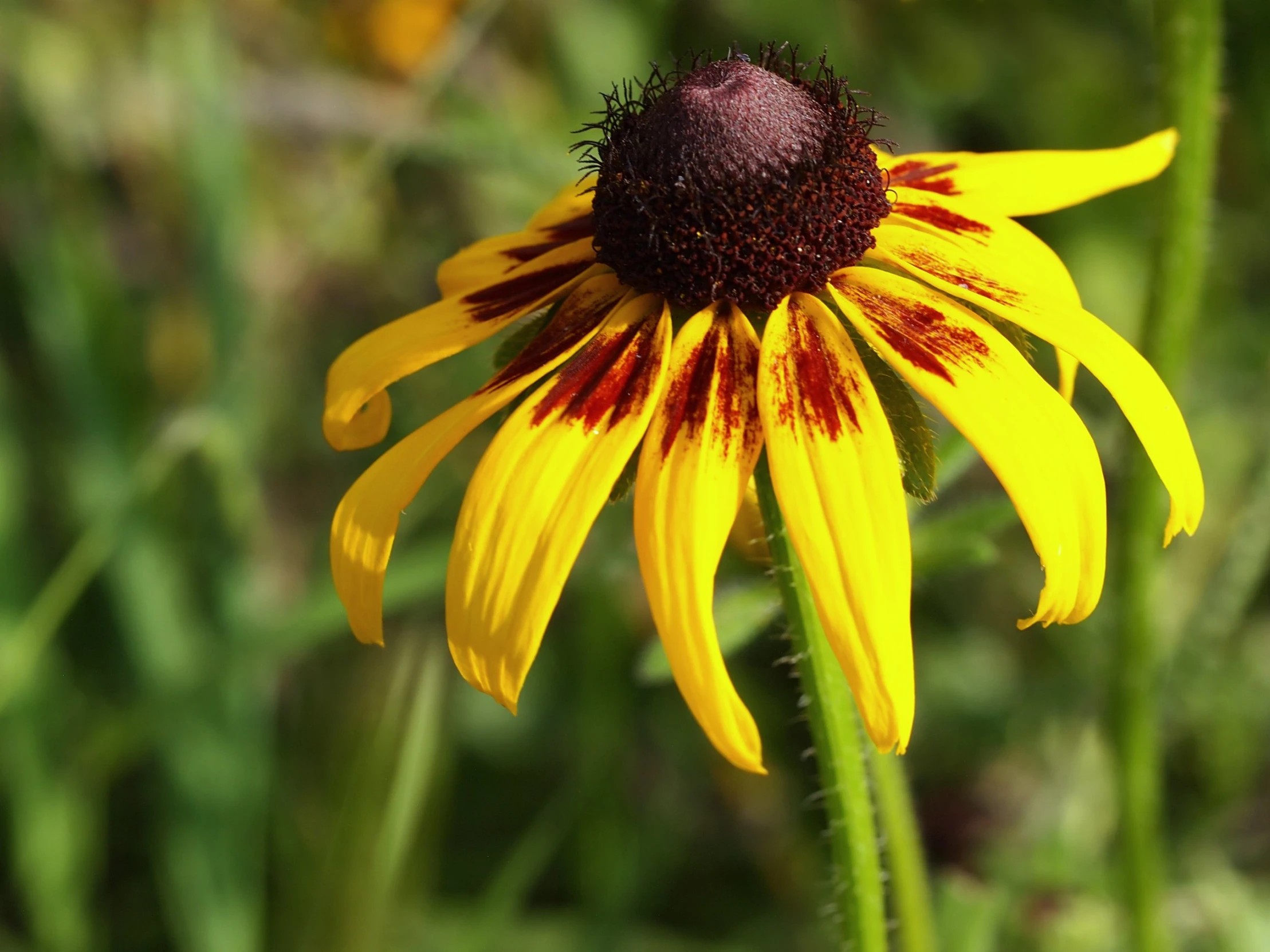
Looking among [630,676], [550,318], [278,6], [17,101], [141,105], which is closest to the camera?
[550,318]

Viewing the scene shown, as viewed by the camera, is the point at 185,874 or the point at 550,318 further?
the point at 185,874

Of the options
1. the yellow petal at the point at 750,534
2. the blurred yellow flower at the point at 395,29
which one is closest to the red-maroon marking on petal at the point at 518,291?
Answer: the yellow petal at the point at 750,534

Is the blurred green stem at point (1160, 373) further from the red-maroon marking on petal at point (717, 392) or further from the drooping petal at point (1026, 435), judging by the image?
the red-maroon marking on petal at point (717, 392)

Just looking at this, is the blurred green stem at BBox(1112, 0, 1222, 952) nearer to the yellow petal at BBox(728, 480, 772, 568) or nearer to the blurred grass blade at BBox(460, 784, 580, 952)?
the yellow petal at BBox(728, 480, 772, 568)

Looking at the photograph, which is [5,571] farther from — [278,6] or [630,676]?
[278,6]

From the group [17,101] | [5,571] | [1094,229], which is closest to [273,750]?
[5,571]

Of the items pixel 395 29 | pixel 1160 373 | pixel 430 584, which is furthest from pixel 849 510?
pixel 395 29

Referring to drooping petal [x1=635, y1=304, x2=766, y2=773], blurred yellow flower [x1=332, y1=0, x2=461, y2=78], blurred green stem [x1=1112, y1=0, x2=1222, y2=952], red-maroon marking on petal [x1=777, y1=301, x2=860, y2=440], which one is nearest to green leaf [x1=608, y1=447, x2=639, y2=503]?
drooping petal [x1=635, y1=304, x2=766, y2=773]
